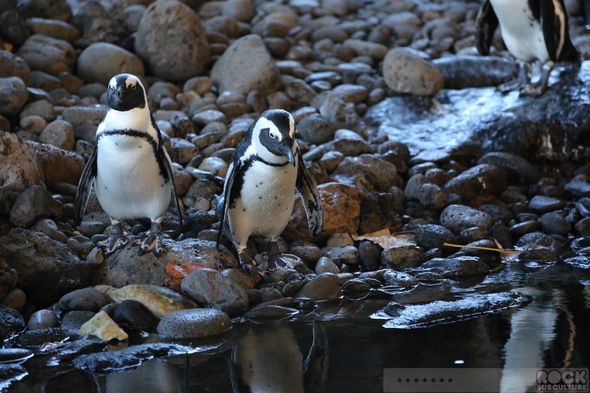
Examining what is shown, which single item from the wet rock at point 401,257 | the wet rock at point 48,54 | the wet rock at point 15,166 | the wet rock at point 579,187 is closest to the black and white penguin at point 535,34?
the wet rock at point 579,187

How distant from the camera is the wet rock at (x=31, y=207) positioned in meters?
4.54

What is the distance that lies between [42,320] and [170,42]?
4567 millimetres

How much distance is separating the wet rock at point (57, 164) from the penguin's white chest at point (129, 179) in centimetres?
97

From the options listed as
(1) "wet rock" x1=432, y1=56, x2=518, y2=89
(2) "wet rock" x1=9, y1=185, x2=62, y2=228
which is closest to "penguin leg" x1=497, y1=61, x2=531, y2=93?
(1) "wet rock" x1=432, y1=56, x2=518, y2=89

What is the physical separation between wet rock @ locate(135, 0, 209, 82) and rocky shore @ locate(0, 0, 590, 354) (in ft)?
0.05

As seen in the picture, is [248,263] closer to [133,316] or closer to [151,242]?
[151,242]

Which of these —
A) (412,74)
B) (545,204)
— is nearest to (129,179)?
(545,204)

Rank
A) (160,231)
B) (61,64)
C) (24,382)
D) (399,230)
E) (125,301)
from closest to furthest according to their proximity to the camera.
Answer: (24,382) < (125,301) < (160,231) < (399,230) < (61,64)

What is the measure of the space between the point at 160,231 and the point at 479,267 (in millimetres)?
1980

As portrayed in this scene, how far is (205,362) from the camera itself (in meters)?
3.21

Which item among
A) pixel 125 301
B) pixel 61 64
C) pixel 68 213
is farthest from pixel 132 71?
pixel 125 301

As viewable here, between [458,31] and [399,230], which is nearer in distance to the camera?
[399,230]

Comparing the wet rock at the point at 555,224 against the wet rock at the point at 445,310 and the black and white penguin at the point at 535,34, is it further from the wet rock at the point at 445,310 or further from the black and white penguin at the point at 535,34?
the black and white penguin at the point at 535,34

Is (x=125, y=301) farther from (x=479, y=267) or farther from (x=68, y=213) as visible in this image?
(x=479, y=267)
